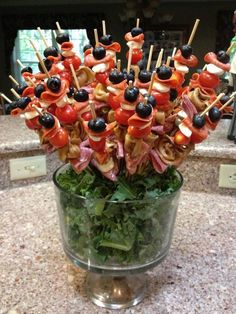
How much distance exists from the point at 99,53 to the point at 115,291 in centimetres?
40

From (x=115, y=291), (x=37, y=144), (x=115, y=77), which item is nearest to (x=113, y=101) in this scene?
(x=115, y=77)

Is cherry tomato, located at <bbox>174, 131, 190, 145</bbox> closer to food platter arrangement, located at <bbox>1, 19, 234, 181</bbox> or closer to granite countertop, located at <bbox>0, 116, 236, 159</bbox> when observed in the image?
food platter arrangement, located at <bbox>1, 19, 234, 181</bbox>

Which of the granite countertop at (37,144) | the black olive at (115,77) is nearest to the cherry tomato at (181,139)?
the black olive at (115,77)

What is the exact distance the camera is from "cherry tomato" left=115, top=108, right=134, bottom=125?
1.49 feet

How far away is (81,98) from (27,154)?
56cm

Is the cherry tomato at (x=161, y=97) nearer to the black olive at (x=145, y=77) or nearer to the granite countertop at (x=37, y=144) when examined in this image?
the black olive at (x=145, y=77)

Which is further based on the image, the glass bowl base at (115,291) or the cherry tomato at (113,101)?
the glass bowl base at (115,291)

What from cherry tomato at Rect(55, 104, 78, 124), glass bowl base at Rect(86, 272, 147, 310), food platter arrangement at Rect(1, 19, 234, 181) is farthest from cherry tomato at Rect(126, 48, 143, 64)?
glass bowl base at Rect(86, 272, 147, 310)

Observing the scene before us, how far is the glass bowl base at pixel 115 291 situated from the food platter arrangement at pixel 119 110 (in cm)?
23

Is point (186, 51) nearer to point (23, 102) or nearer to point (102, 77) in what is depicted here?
point (102, 77)

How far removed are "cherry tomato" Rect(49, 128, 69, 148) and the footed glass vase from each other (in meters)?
0.09

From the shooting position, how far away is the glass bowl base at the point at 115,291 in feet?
2.11

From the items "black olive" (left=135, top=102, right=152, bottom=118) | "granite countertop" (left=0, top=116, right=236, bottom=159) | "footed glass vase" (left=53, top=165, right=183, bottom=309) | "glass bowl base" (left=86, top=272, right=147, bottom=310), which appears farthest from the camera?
"granite countertop" (left=0, top=116, right=236, bottom=159)

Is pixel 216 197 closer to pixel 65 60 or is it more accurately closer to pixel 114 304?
pixel 114 304
